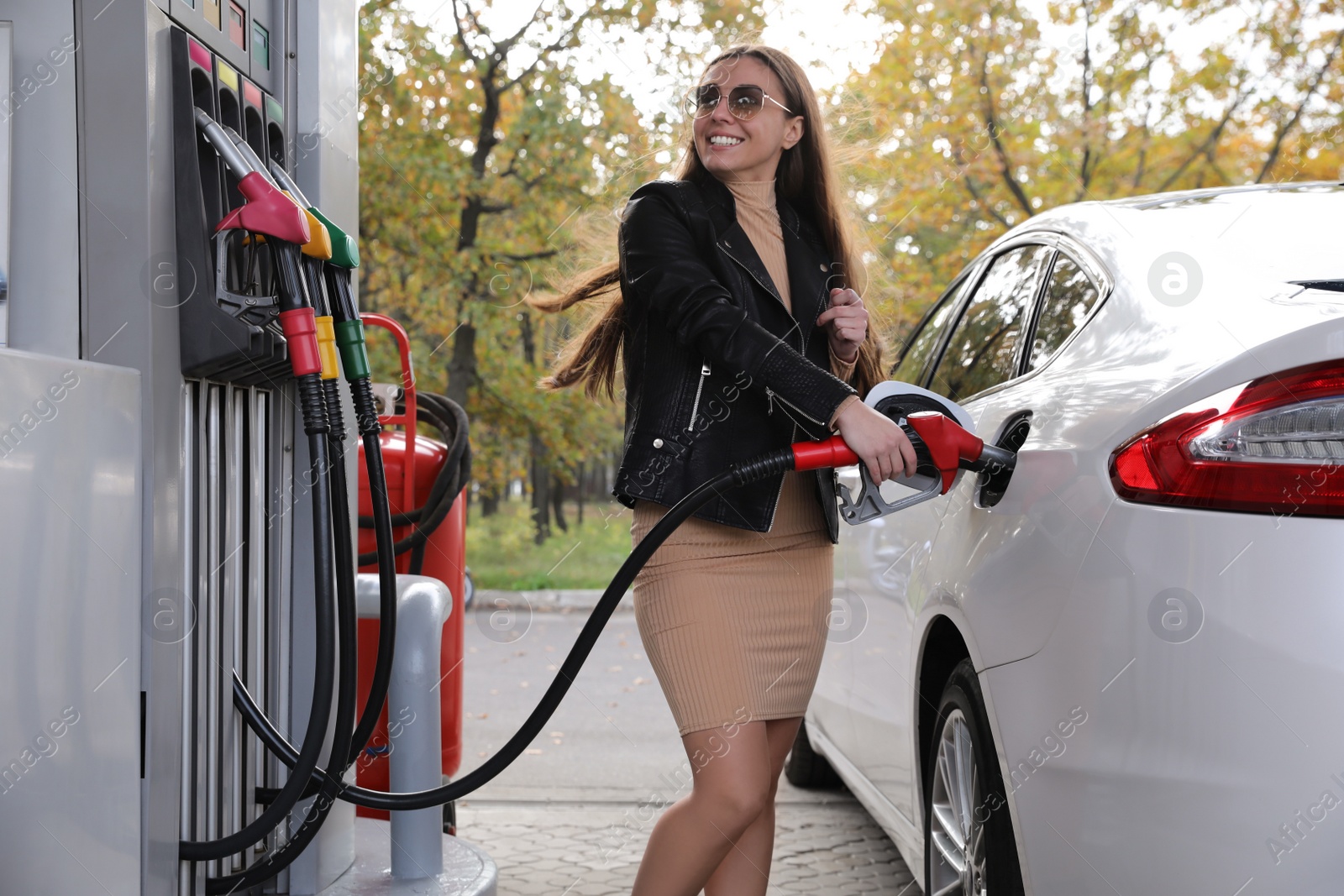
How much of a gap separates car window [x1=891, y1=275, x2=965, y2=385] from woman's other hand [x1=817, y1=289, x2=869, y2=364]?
2.77ft

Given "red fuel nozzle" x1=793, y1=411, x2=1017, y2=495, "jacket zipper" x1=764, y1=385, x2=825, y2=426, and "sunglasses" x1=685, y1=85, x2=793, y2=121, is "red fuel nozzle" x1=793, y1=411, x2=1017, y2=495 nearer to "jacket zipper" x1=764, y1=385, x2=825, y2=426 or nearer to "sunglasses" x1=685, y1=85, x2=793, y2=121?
"jacket zipper" x1=764, y1=385, x2=825, y2=426

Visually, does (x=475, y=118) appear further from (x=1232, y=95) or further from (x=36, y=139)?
(x=36, y=139)

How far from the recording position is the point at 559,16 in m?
11.7

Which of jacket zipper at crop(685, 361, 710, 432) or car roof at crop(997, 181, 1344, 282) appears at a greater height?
car roof at crop(997, 181, 1344, 282)

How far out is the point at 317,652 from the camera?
201cm

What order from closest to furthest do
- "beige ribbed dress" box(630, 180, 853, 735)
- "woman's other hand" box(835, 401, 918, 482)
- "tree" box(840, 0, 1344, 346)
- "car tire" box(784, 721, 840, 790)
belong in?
"woman's other hand" box(835, 401, 918, 482) → "beige ribbed dress" box(630, 180, 853, 735) → "car tire" box(784, 721, 840, 790) → "tree" box(840, 0, 1344, 346)

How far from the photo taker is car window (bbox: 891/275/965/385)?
3.40 metres

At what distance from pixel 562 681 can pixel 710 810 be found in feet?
1.12

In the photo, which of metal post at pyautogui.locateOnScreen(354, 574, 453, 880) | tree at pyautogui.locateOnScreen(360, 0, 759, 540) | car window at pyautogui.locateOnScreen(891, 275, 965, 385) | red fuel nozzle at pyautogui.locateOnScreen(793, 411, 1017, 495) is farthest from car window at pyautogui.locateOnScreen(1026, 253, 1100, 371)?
tree at pyautogui.locateOnScreen(360, 0, 759, 540)

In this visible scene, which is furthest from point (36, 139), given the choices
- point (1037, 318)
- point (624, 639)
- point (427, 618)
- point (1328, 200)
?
point (624, 639)

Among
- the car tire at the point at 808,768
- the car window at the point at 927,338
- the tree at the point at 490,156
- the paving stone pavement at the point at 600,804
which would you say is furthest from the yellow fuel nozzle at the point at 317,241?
the tree at the point at 490,156

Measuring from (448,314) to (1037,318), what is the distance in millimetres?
9796

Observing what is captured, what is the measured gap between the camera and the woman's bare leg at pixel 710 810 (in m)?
2.19

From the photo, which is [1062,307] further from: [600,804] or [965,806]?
[600,804]
